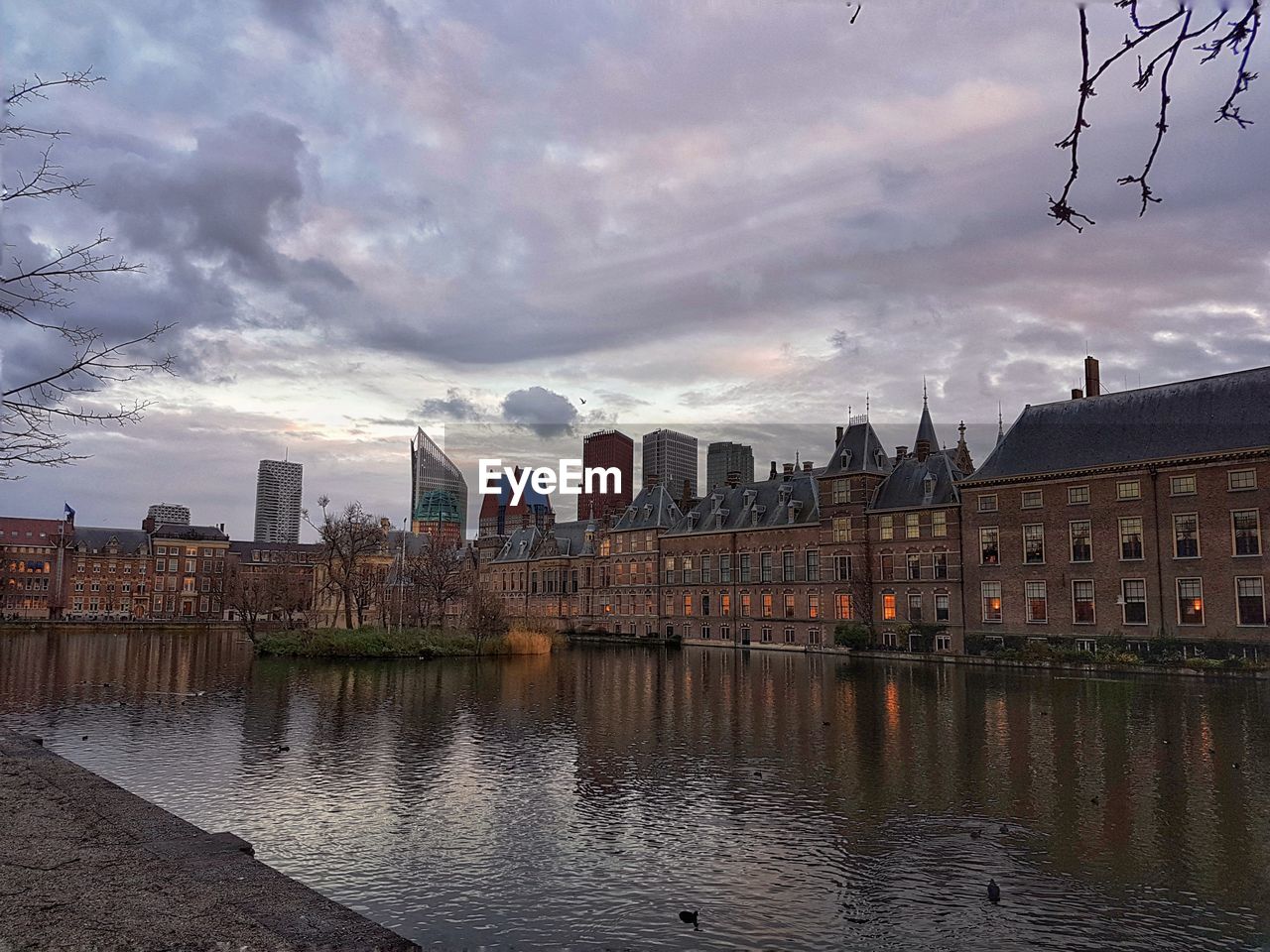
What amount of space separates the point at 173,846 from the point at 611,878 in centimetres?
595

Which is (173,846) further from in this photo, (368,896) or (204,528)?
(204,528)

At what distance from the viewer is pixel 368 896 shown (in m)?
11.8

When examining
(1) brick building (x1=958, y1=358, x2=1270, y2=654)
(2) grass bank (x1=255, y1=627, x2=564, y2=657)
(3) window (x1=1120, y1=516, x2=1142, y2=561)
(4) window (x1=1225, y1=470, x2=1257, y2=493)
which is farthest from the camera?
(2) grass bank (x1=255, y1=627, x2=564, y2=657)

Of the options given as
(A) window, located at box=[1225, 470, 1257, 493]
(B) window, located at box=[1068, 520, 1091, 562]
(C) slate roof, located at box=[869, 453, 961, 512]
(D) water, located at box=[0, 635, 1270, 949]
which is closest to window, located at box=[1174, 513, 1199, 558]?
(A) window, located at box=[1225, 470, 1257, 493]

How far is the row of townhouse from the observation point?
4681 cm

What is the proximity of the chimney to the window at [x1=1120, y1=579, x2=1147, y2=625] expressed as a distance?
1410 centimetres

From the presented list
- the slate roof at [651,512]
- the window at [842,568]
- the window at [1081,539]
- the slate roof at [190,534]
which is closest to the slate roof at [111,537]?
the slate roof at [190,534]

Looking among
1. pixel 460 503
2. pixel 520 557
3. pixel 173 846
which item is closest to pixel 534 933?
pixel 173 846

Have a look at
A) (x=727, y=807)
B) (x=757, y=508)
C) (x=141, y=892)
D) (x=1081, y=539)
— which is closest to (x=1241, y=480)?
(x=1081, y=539)

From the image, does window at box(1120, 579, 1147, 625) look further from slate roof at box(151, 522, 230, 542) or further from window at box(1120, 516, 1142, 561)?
slate roof at box(151, 522, 230, 542)

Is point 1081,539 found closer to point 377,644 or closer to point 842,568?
point 842,568

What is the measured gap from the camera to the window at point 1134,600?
49094 millimetres

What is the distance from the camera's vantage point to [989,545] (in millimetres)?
57375

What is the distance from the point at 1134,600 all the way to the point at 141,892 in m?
52.7
